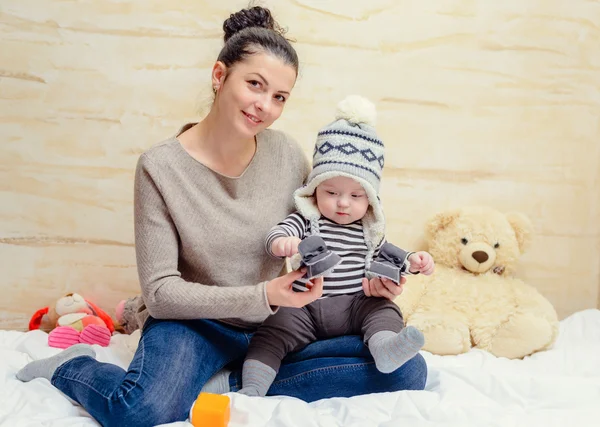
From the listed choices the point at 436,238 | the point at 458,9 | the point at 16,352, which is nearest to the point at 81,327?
the point at 16,352

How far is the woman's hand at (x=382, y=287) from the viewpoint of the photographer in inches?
62.1

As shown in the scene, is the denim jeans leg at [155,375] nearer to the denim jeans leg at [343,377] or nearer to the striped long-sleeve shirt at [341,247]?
the denim jeans leg at [343,377]

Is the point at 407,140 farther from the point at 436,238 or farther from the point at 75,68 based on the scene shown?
the point at 75,68

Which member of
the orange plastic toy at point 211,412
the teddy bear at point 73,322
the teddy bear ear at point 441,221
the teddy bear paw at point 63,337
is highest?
the teddy bear ear at point 441,221

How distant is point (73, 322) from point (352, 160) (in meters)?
1.05

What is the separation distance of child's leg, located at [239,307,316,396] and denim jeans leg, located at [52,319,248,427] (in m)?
0.10

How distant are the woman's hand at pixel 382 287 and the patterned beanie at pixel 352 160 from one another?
0.07 m

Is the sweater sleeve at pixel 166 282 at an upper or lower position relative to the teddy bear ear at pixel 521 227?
lower

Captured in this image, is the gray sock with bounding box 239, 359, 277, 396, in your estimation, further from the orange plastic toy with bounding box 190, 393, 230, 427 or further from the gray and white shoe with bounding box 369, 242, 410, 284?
the gray and white shoe with bounding box 369, 242, 410, 284

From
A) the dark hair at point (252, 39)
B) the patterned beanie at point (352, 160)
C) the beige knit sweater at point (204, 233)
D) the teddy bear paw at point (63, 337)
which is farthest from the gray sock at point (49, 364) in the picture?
the dark hair at point (252, 39)

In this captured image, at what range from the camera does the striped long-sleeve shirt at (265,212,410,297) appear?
5.27 feet

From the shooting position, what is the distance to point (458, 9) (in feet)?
7.20

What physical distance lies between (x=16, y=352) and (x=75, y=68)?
3.03ft

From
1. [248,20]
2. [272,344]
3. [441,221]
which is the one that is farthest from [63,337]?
[441,221]
